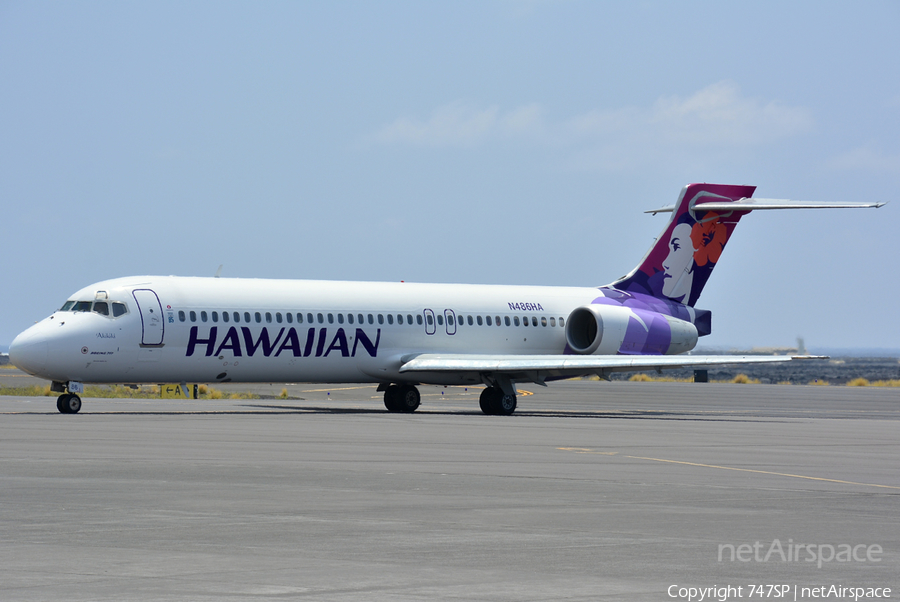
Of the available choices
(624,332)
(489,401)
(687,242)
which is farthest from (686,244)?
(489,401)

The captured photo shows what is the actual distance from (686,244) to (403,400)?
38.8ft

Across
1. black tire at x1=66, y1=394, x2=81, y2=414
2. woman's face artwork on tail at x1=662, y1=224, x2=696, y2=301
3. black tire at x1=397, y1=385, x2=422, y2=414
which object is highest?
woman's face artwork on tail at x1=662, y1=224, x2=696, y2=301

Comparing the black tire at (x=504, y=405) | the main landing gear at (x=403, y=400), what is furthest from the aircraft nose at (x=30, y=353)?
the black tire at (x=504, y=405)

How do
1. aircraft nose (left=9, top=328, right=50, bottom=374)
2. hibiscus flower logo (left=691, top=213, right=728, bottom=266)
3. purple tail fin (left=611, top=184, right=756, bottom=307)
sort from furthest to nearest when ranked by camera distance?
1. hibiscus flower logo (left=691, top=213, right=728, bottom=266)
2. purple tail fin (left=611, top=184, right=756, bottom=307)
3. aircraft nose (left=9, top=328, right=50, bottom=374)

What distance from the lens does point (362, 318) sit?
3619 cm

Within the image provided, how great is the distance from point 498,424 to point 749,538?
749 inches

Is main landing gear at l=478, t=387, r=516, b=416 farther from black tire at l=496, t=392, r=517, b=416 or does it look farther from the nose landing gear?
the nose landing gear

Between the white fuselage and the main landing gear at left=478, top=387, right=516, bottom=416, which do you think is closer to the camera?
the white fuselage

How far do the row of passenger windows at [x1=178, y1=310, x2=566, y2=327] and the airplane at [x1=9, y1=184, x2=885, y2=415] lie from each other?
1.5 inches

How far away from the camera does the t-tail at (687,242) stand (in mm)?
42719

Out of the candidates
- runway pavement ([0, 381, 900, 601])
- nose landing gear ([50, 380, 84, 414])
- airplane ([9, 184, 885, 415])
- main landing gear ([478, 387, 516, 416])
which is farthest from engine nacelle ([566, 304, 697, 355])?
nose landing gear ([50, 380, 84, 414])

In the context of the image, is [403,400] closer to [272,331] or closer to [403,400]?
[403,400]

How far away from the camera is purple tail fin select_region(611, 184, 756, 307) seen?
42.7 metres

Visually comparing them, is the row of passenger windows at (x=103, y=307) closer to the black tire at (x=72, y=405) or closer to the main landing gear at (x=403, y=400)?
the black tire at (x=72, y=405)
